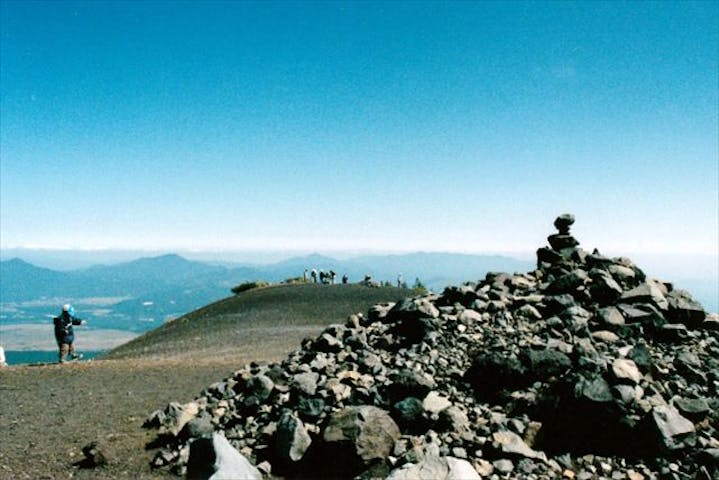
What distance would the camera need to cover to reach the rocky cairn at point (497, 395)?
1009 centimetres

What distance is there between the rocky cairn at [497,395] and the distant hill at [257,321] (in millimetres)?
13077

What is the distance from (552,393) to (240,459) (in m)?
7.01

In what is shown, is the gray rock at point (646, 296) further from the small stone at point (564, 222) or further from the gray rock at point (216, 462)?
the gray rock at point (216, 462)

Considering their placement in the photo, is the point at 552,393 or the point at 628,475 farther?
the point at 552,393

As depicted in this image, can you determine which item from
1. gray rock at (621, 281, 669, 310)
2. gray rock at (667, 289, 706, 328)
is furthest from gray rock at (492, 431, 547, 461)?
gray rock at (667, 289, 706, 328)

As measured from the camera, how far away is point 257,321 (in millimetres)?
39625

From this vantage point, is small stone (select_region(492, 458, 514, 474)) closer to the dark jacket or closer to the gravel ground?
the gravel ground

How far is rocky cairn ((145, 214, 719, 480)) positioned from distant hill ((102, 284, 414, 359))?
1308 cm

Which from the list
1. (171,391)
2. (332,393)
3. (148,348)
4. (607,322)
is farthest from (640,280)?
(148,348)

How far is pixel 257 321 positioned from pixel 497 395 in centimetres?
2974

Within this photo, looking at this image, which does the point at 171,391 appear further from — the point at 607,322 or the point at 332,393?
the point at 607,322

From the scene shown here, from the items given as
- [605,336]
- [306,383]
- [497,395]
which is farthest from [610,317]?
[306,383]

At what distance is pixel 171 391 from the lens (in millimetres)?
19266

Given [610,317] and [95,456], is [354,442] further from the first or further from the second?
[610,317]
